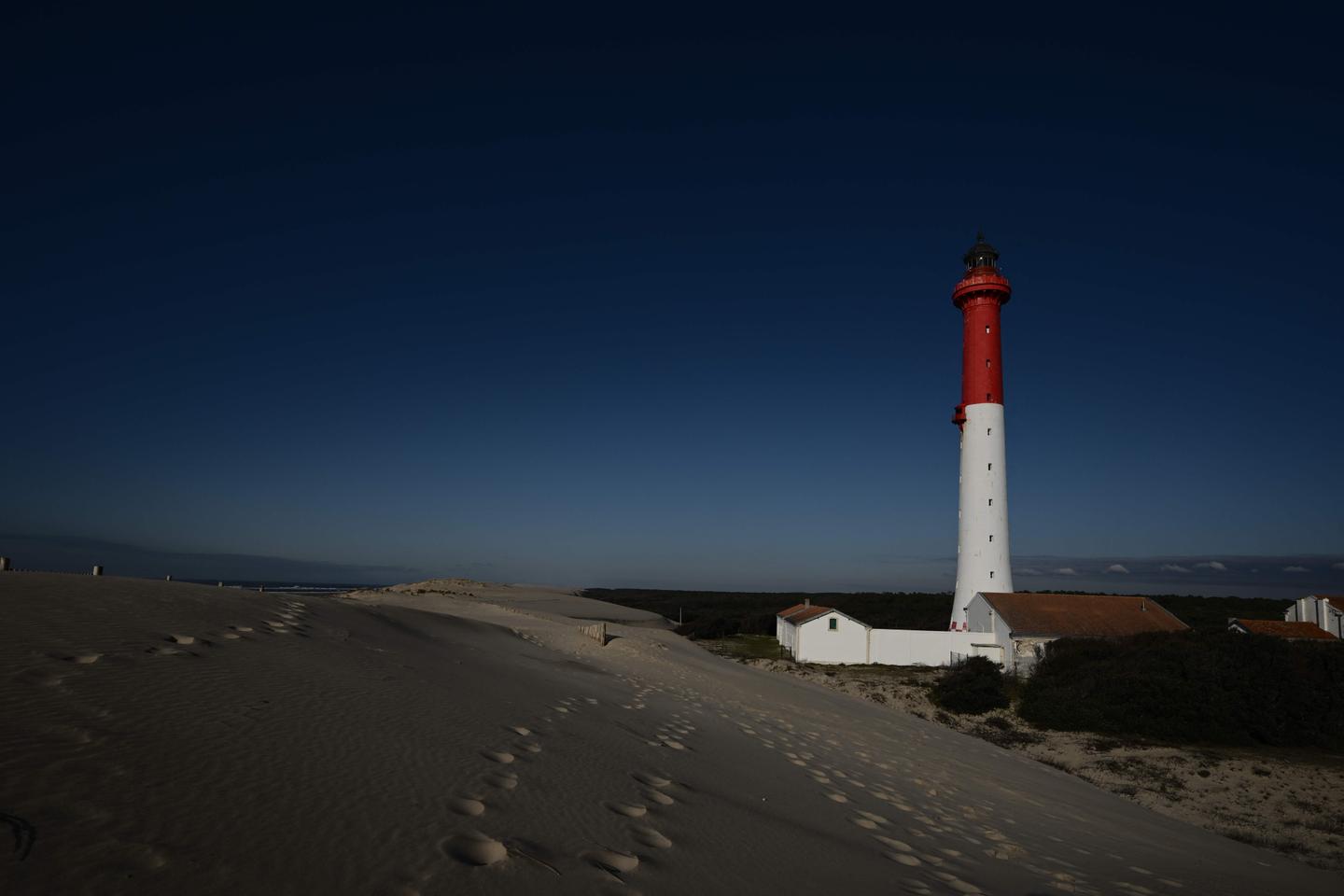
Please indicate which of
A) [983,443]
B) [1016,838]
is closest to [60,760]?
[1016,838]

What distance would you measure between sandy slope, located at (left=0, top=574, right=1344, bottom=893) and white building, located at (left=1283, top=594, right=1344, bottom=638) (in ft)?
114

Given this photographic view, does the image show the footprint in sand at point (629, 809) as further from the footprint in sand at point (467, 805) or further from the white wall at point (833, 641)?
the white wall at point (833, 641)

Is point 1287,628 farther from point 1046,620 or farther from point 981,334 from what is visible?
point 981,334

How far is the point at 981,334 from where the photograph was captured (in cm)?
3225

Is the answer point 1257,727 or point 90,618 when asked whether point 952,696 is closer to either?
point 1257,727

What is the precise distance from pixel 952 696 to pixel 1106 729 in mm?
4126

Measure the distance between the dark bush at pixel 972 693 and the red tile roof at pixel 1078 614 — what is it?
572 cm

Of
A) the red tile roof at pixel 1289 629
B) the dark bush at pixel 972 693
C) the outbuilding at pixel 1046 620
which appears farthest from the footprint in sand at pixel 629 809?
the red tile roof at pixel 1289 629

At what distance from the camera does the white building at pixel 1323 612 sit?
33.7 m

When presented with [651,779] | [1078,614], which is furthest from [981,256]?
[651,779]

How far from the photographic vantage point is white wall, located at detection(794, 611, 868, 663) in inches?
1246

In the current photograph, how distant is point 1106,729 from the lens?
19219mm

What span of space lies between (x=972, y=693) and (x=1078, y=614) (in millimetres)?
11867

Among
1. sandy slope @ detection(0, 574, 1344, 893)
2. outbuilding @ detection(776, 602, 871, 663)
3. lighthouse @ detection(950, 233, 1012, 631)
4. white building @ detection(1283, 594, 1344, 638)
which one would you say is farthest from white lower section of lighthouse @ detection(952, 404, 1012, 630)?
sandy slope @ detection(0, 574, 1344, 893)
